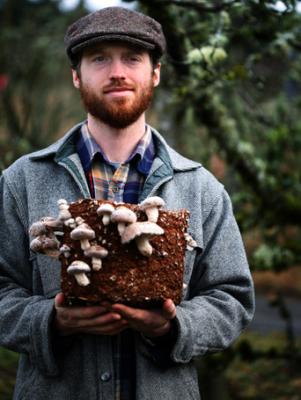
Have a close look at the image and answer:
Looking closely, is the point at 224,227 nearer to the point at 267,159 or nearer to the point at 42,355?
the point at 42,355

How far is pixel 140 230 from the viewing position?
1354 millimetres

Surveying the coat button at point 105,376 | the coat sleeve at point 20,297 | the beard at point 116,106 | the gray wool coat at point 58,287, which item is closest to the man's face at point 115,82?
the beard at point 116,106

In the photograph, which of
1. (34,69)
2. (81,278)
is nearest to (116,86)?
(81,278)

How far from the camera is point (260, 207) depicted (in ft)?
13.9

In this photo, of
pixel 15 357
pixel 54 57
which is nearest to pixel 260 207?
pixel 15 357

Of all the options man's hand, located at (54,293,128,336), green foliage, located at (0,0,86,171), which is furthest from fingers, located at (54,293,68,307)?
green foliage, located at (0,0,86,171)

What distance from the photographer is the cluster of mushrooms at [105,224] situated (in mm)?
1375

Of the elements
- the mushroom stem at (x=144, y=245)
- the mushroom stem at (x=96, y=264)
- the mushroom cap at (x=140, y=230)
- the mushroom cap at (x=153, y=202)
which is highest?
the mushroom cap at (x=153, y=202)

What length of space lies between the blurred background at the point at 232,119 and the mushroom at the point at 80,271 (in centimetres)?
193

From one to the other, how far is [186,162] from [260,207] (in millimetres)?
2346

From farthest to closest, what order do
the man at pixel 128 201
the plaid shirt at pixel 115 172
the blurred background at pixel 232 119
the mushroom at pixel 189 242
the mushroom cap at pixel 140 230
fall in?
the blurred background at pixel 232 119
the plaid shirt at pixel 115 172
the man at pixel 128 201
the mushroom at pixel 189 242
the mushroom cap at pixel 140 230

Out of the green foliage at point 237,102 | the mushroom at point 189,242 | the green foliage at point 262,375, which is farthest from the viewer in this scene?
the green foliage at point 262,375

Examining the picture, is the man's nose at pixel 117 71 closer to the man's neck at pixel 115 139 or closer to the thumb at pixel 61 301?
the man's neck at pixel 115 139

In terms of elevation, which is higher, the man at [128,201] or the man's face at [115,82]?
the man's face at [115,82]
